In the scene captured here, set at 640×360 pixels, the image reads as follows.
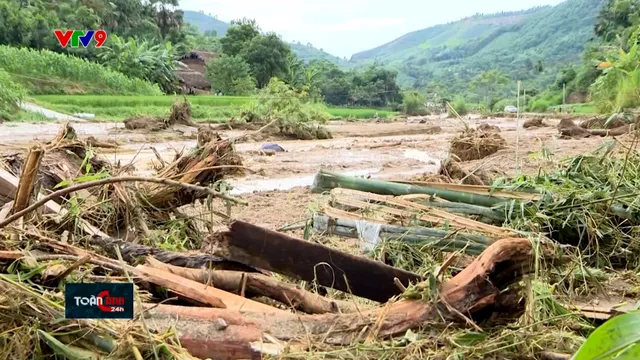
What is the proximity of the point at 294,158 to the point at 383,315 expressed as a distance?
9439 mm

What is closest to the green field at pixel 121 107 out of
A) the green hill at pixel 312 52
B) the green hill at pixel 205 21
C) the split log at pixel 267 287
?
the split log at pixel 267 287

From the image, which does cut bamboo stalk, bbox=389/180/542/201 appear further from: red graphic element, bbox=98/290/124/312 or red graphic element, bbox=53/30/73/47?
red graphic element, bbox=53/30/73/47

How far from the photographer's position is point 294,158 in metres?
11.4

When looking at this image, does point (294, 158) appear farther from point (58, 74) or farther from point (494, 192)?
point (58, 74)

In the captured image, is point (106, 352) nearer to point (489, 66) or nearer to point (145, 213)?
point (145, 213)

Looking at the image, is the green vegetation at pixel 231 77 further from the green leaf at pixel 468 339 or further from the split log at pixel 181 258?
the green leaf at pixel 468 339

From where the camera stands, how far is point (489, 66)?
94500 mm

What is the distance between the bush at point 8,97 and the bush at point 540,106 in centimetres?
3263

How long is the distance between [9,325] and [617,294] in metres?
2.75

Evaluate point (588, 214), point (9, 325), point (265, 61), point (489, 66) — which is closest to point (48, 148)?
point (9, 325)

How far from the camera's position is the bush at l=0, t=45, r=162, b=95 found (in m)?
23.4

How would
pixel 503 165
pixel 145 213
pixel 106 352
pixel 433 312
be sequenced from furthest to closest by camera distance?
pixel 503 165, pixel 145 213, pixel 433 312, pixel 106 352

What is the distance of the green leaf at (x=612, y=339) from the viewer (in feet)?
3.88

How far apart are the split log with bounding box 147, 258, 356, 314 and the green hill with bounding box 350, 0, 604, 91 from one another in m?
67.8
